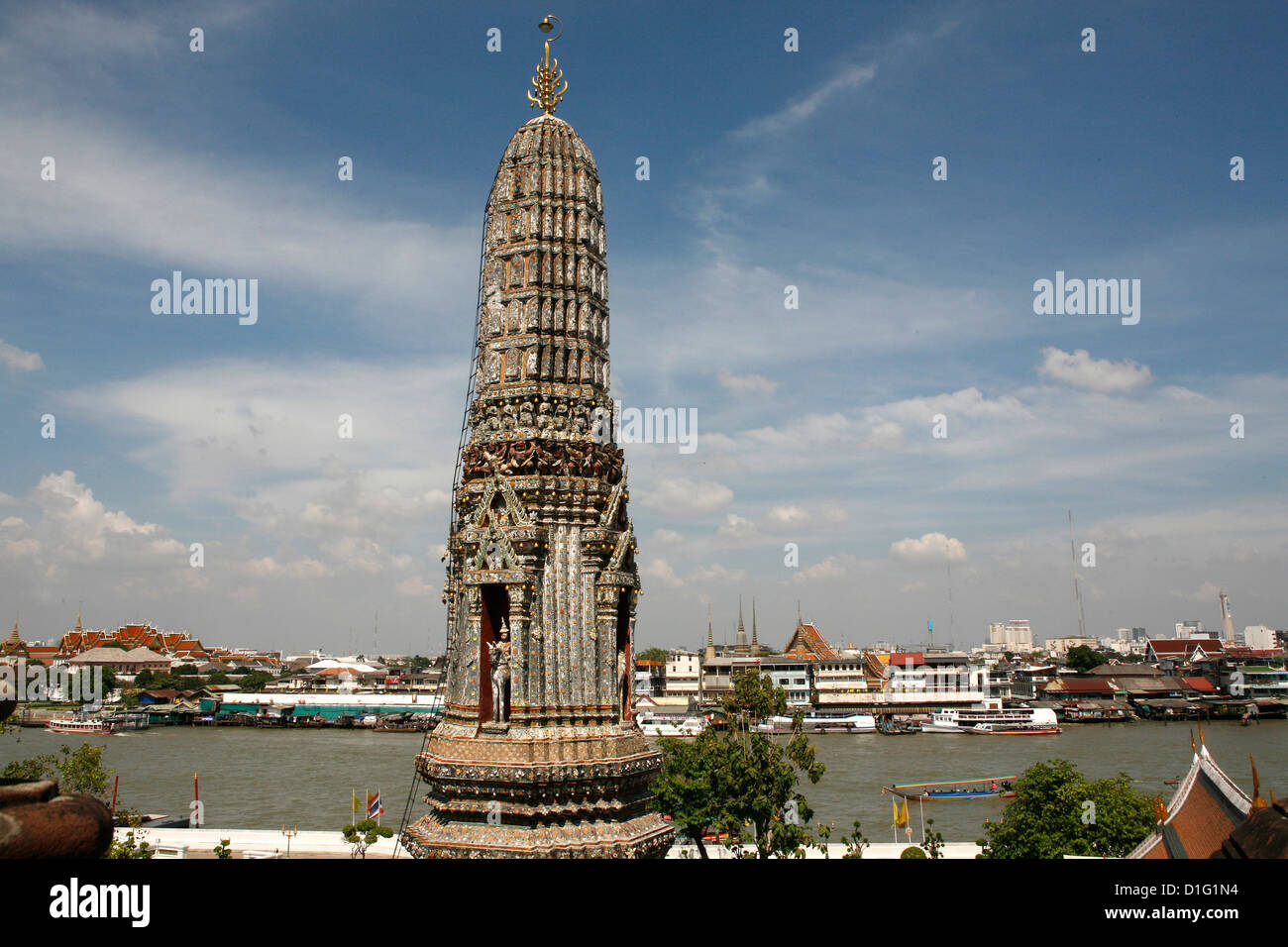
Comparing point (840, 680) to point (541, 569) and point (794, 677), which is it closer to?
point (794, 677)

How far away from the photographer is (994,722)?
300 feet

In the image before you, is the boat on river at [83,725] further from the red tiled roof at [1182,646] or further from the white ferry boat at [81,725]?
the red tiled roof at [1182,646]

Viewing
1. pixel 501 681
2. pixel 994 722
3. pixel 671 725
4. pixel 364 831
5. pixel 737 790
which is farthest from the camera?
pixel 994 722

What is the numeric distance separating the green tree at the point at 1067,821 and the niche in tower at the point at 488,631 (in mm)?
18946

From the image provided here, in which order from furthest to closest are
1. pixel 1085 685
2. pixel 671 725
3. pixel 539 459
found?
pixel 1085 685 < pixel 671 725 < pixel 539 459

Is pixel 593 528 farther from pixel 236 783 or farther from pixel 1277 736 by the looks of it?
pixel 1277 736

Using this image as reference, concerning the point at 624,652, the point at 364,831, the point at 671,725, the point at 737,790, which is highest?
the point at 624,652

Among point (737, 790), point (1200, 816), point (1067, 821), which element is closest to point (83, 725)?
point (737, 790)

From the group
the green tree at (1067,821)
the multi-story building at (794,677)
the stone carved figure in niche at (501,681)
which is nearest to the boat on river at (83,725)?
the multi-story building at (794,677)

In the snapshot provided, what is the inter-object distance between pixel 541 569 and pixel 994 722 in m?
89.2

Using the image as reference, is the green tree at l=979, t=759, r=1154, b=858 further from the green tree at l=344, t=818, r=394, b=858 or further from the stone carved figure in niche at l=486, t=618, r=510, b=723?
the green tree at l=344, t=818, r=394, b=858

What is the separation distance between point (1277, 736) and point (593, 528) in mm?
92711
